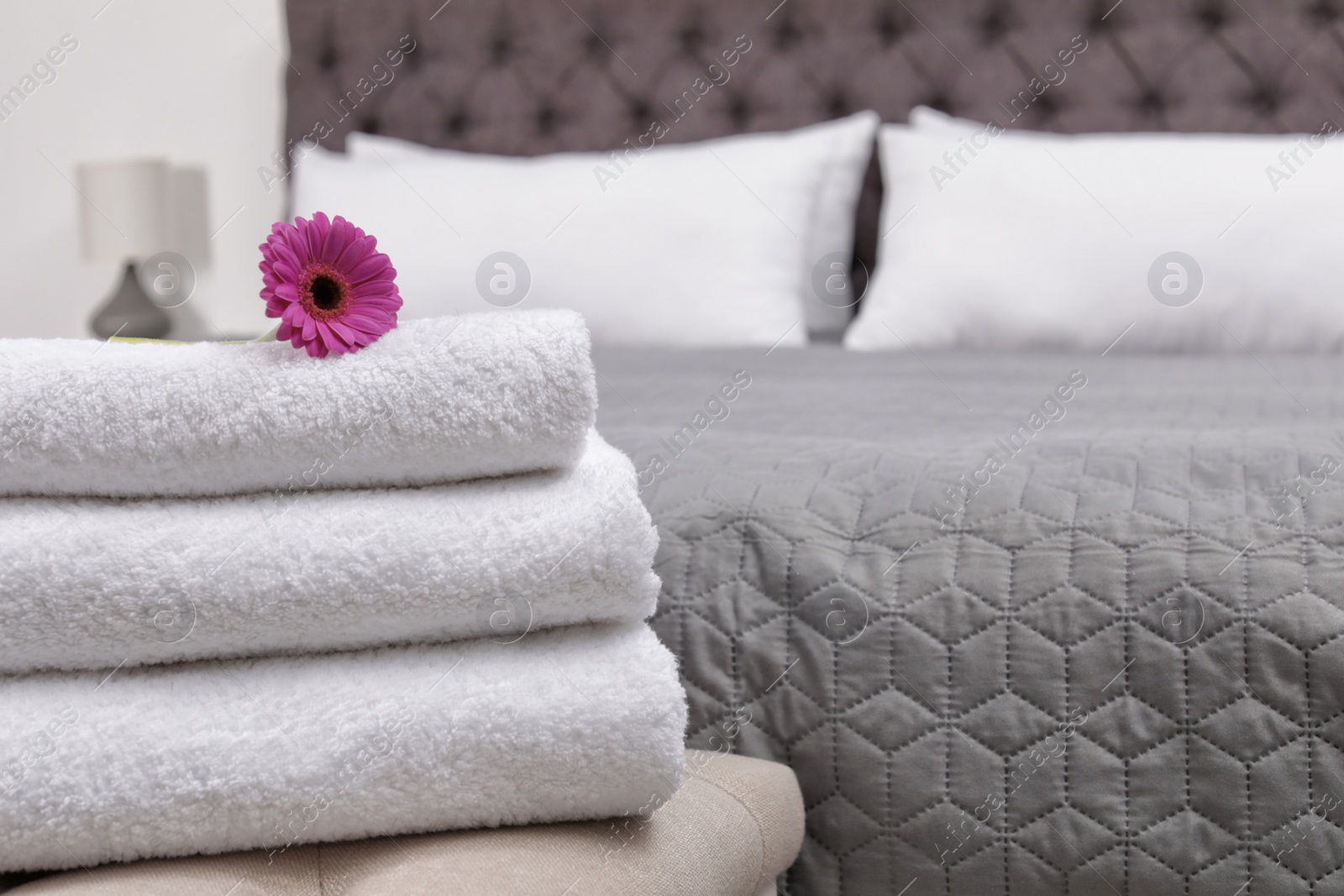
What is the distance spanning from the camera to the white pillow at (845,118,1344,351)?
4.38ft

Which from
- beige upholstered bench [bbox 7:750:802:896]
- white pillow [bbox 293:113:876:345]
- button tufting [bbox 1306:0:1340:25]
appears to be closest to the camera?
beige upholstered bench [bbox 7:750:802:896]

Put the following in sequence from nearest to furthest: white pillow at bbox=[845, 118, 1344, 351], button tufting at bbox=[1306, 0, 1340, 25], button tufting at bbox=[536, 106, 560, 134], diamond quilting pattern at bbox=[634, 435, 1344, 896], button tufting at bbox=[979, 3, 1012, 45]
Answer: diamond quilting pattern at bbox=[634, 435, 1344, 896] < white pillow at bbox=[845, 118, 1344, 351] < button tufting at bbox=[1306, 0, 1340, 25] < button tufting at bbox=[979, 3, 1012, 45] < button tufting at bbox=[536, 106, 560, 134]

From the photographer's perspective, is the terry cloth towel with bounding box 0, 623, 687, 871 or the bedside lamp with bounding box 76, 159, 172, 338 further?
the bedside lamp with bounding box 76, 159, 172, 338

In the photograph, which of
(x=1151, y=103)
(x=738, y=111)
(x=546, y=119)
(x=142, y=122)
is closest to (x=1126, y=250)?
(x=1151, y=103)

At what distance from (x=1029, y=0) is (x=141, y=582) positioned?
175 centimetres

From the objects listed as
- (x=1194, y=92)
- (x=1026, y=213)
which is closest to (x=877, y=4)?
(x=1194, y=92)

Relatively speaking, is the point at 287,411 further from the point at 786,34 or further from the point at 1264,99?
the point at 1264,99

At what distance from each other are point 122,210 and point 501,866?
5.95ft

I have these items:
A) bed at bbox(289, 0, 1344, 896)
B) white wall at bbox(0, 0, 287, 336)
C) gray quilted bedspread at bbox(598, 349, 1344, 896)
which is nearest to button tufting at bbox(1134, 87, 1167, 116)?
bed at bbox(289, 0, 1344, 896)

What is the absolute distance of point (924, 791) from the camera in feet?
1.93

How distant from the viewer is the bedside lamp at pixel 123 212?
6.27ft

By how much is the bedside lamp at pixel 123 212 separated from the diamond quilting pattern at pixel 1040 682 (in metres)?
1.60

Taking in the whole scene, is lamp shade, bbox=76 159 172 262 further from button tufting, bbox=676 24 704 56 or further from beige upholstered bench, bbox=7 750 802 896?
beige upholstered bench, bbox=7 750 802 896

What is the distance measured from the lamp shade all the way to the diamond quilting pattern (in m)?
1.62
